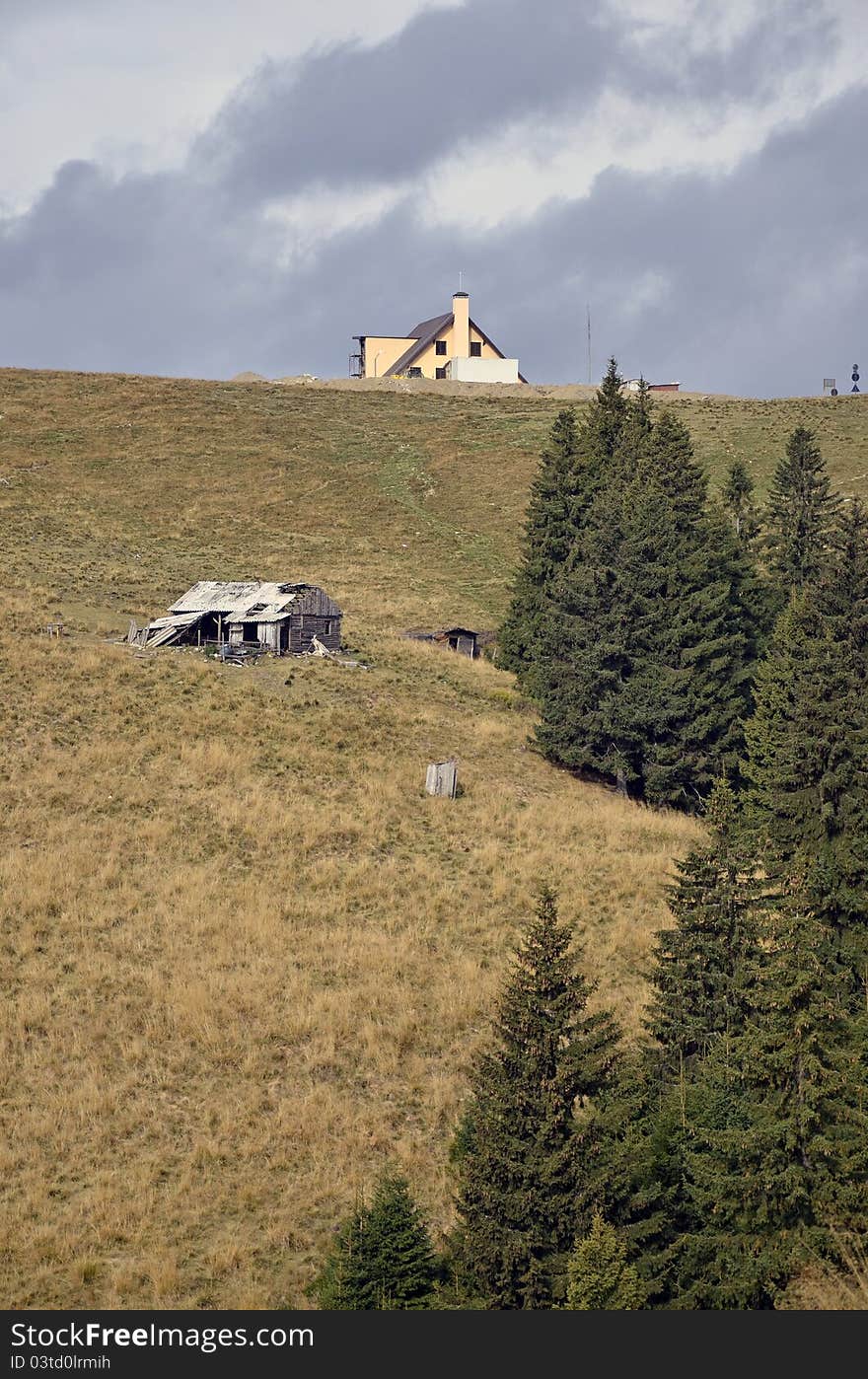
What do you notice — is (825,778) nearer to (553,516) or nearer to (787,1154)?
(787,1154)

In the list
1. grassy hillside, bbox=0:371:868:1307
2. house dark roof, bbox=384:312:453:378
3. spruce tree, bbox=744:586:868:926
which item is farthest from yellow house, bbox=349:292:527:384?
spruce tree, bbox=744:586:868:926

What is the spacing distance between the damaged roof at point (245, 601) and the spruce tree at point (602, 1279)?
135 ft

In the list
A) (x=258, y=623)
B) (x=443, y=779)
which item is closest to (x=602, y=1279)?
(x=443, y=779)

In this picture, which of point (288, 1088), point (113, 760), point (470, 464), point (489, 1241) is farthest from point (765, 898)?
point (470, 464)

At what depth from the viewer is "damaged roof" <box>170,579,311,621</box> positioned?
56844 mm

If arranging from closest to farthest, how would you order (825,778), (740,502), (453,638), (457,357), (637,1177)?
(637,1177) → (825,778) → (453,638) → (740,502) → (457,357)

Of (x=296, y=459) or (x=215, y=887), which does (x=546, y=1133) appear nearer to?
(x=215, y=887)

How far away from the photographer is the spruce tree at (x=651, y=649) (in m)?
47.1

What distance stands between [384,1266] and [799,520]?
48194 millimetres

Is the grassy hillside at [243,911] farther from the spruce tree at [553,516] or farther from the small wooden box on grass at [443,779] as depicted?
the spruce tree at [553,516]

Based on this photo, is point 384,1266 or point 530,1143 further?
point 530,1143

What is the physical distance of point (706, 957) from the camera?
24.3 metres

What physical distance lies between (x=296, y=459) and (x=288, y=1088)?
81904mm

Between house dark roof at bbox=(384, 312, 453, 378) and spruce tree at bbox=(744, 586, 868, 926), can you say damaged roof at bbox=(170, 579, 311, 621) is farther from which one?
house dark roof at bbox=(384, 312, 453, 378)
